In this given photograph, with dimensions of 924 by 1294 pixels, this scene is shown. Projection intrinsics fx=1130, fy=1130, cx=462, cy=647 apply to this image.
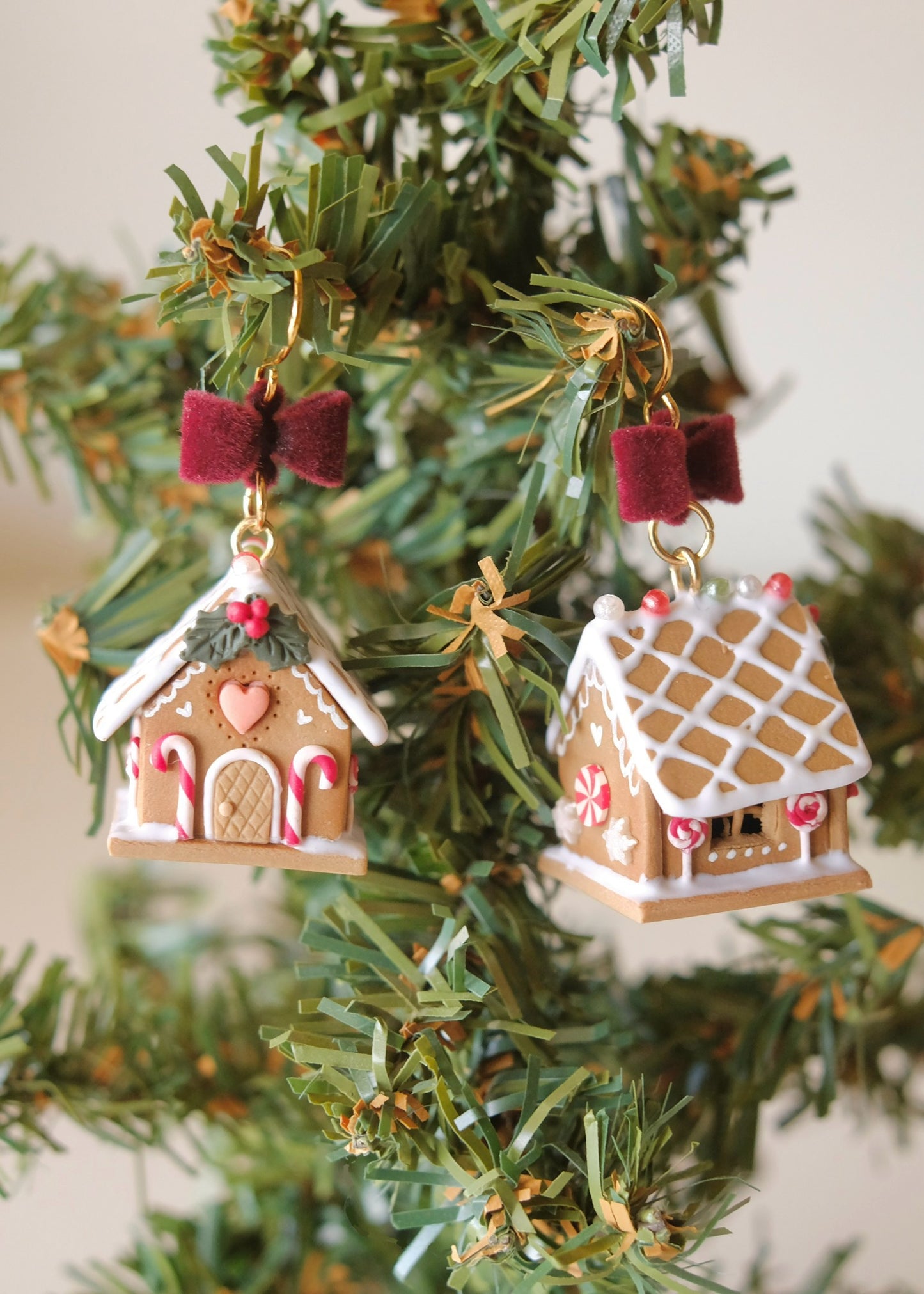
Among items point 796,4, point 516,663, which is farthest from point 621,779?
point 796,4

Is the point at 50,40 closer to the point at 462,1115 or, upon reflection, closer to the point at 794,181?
the point at 794,181

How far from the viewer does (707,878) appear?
1.19ft

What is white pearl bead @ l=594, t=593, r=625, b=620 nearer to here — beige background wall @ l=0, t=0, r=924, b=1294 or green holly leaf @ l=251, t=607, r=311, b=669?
green holly leaf @ l=251, t=607, r=311, b=669

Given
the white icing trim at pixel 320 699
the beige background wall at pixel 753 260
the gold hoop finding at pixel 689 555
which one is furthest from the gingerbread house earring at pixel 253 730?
the beige background wall at pixel 753 260

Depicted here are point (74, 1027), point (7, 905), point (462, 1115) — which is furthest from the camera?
→ point (7, 905)

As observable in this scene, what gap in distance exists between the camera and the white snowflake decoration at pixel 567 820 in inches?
15.0

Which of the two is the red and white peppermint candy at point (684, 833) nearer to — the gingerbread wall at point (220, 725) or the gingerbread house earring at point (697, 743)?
the gingerbread house earring at point (697, 743)

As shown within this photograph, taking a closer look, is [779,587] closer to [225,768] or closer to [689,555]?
[689,555]

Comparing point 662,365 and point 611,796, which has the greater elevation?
point 662,365

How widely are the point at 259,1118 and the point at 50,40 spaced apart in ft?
2.61

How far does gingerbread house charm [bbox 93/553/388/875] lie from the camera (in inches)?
13.7

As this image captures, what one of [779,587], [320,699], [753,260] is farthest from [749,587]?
[753,260]

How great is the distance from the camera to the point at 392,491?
0.47 meters

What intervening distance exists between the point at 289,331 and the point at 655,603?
138 mm
